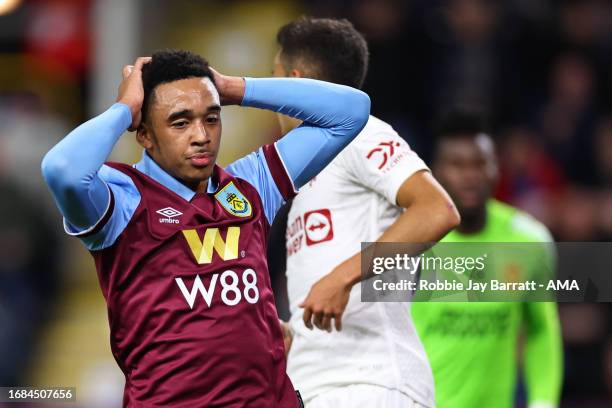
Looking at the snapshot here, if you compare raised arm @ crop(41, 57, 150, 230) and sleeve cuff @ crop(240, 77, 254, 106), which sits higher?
sleeve cuff @ crop(240, 77, 254, 106)

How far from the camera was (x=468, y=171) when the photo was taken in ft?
21.3

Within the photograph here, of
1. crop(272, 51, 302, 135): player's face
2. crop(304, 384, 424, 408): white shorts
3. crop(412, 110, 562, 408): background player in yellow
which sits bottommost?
crop(304, 384, 424, 408): white shorts

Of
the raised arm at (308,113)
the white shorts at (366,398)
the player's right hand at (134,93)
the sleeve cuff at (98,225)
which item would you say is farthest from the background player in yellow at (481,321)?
the sleeve cuff at (98,225)

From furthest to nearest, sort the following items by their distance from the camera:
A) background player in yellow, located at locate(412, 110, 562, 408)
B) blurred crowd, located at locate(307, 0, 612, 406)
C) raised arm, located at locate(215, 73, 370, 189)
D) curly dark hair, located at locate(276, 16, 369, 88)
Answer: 1. blurred crowd, located at locate(307, 0, 612, 406)
2. background player in yellow, located at locate(412, 110, 562, 408)
3. curly dark hair, located at locate(276, 16, 369, 88)
4. raised arm, located at locate(215, 73, 370, 189)

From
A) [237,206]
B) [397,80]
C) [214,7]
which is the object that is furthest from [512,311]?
[214,7]

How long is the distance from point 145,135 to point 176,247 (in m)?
0.39

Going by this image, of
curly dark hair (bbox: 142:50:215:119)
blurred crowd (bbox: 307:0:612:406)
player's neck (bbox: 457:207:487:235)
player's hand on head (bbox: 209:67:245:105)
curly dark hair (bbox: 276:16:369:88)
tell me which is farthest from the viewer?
blurred crowd (bbox: 307:0:612:406)

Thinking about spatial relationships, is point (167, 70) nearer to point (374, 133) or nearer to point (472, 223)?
point (374, 133)

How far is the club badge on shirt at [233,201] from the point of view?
374 cm

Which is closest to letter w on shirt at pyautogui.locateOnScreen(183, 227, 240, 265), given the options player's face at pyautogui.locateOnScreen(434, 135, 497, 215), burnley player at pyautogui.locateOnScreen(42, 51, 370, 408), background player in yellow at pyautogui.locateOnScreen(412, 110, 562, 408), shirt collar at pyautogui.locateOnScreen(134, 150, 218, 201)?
burnley player at pyautogui.locateOnScreen(42, 51, 370, 408)

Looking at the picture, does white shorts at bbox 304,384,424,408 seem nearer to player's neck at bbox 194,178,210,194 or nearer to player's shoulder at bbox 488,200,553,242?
player's neck at bbox 194,178,210,194

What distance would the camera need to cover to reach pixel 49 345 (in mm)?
10414

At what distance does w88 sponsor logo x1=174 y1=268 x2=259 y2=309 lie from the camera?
11.6 feet

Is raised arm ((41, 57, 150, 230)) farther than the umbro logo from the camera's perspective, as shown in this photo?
No
